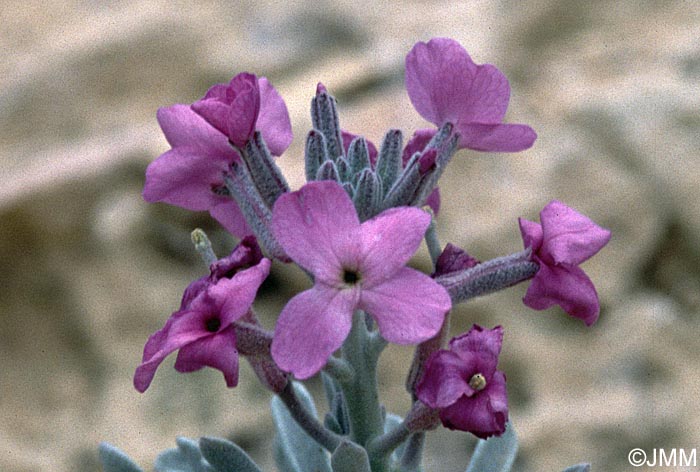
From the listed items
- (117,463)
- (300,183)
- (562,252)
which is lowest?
(300,183)

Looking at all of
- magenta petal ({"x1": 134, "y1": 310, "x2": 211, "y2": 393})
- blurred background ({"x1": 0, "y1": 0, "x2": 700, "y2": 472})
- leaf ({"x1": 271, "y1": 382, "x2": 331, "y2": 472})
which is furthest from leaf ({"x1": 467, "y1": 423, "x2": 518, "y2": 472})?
blurred background ({"x1": 0, "y1": 0, "x2": 700, "y2": 472})

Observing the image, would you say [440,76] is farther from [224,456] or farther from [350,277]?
[224,456]

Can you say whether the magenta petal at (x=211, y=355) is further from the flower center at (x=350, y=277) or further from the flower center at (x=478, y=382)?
the flower center at (x=478, y=382)

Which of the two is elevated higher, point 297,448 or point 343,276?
point 343,276

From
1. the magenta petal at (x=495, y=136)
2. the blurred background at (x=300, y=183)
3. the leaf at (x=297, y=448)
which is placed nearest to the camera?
the magenta petal at (x=495, y=136)

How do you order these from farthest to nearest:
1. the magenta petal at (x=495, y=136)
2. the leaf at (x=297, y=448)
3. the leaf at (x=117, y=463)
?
the leaf at (x=297, y=448), the leaf at (x=117, y=463), the magenta petal at (x=495, y=136)

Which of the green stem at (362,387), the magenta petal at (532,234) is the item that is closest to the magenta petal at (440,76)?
the magenta petal at (532,234)

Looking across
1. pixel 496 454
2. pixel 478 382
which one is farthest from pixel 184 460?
pixel 478 382

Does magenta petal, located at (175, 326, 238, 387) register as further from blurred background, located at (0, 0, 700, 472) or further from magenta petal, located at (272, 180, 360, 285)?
blurred background, located at (0, 0, 700, 472)
